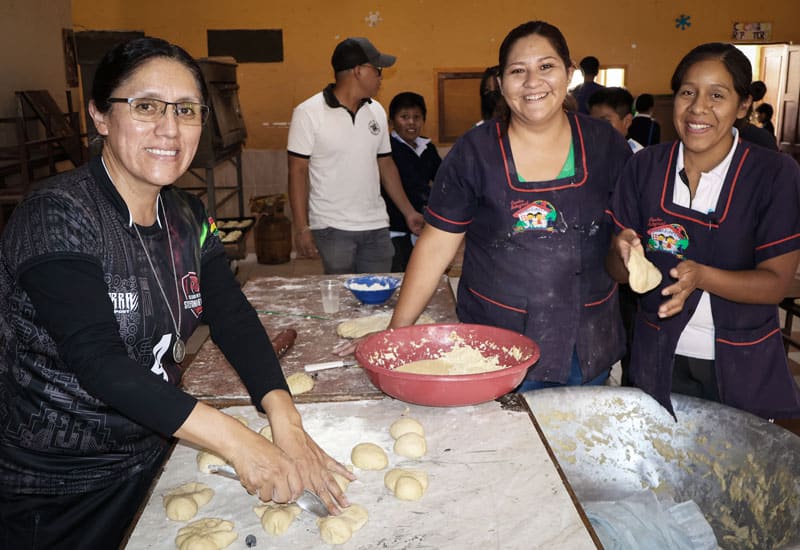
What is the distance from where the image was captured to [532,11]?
8727 mm

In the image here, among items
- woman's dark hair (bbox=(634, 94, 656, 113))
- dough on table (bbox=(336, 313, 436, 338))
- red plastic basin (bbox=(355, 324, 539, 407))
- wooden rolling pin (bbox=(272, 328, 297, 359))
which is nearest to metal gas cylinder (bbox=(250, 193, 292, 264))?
woman's dark hair (bbox=(634, 94, 656, 113))

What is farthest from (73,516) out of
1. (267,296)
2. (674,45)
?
(674,45)

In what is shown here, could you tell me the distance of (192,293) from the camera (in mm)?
1731

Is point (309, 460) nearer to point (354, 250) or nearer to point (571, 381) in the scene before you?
point (571, 381)

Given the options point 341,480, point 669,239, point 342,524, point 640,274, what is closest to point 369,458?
point 341,480

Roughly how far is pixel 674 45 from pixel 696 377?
7897mm

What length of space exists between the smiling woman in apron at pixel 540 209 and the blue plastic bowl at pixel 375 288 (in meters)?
0.58

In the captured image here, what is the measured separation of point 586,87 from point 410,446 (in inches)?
225

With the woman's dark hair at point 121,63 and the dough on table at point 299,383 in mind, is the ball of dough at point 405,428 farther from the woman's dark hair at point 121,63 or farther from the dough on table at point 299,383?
the woman's dark hair at point 121,63

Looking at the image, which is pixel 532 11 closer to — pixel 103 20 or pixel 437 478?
pixel 103 20

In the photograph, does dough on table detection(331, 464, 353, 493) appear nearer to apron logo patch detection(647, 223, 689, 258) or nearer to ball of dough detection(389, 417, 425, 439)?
ball of dough detection(389, 417, 425, 439)

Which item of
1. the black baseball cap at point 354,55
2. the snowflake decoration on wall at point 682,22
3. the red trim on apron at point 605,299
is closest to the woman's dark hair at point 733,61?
the red trim on apron at point 605,299

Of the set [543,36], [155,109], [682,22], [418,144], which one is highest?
[682,22]

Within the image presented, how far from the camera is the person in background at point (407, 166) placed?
4.90 metres
